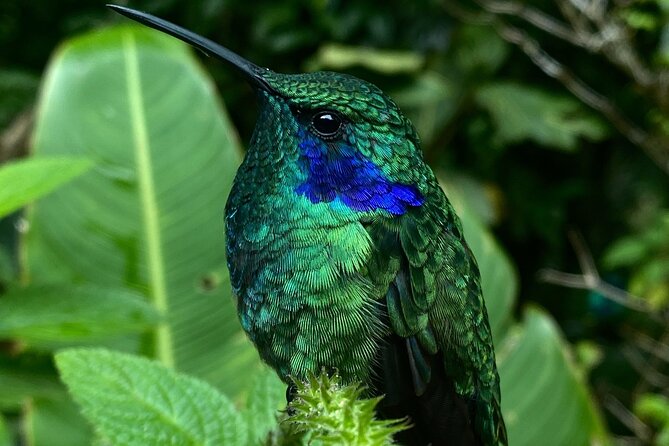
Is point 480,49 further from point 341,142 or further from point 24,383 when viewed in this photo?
point 341,142

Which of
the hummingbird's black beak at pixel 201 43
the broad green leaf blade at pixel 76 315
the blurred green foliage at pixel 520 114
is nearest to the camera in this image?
the hummingbird's black beak at pixel 201 43

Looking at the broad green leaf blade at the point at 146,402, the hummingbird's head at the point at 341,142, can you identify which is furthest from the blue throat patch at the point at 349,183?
the broad green leaf blade at the point at 146,402

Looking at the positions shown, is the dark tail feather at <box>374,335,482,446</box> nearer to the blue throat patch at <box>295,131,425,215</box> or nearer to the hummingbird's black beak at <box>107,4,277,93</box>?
the blue throat patch at <box>295,131,425,215</box>

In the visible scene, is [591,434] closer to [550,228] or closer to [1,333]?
[1,333]

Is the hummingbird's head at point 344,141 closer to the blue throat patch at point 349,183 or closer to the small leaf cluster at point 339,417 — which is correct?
the blue throat patch at point 349,183

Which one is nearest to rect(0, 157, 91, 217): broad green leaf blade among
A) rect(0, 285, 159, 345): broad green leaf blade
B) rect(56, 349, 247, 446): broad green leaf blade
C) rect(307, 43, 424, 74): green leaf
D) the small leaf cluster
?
rect(0, 285, 159, 345): broad green leaf blade

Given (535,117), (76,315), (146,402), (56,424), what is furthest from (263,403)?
(535,117)
